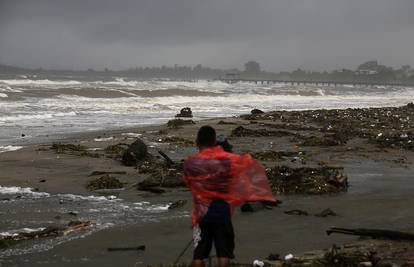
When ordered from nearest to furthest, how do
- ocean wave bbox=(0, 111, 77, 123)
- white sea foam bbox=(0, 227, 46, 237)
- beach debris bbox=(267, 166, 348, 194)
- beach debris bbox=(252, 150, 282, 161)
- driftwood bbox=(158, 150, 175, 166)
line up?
white sea foam bbox=(0, 227, 46, 237) < beach debris bbox=(267, 166, 348, 194) < driftwood bbox=(158, 150, 175, 166) < beach debris bbox=(252, 150, 282, 161) < ocean wave bbox=(0, 111, 77, 123)

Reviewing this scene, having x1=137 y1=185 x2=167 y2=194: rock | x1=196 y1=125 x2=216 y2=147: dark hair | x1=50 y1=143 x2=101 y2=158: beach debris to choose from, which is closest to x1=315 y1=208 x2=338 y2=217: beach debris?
x1=137 y1=185 x2=167 y2=194: rock

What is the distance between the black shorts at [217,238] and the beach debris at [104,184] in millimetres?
5892

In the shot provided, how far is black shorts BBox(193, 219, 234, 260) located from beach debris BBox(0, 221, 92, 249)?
3.11 metres

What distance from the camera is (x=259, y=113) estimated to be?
2875 centimetres

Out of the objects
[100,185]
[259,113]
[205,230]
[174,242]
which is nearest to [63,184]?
[100,185]

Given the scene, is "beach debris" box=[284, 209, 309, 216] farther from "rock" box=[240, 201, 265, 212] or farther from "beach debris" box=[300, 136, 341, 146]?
"beach debris" box=[300, 136, 341, 146]

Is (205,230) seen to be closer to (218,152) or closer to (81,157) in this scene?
(218,152)

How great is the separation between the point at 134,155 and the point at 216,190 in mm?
8674

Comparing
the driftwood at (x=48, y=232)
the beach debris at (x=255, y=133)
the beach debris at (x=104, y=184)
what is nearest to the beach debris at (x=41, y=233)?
the driftwood at (x=48, y=232)

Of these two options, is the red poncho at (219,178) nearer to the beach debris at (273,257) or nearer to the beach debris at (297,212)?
the beach debris at (273,257)

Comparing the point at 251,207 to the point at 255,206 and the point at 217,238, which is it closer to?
the point at 255,206

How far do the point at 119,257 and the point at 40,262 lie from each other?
0.89m

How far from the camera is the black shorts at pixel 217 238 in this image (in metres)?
4.86

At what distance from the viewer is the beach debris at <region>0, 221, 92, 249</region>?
22.8 ft
